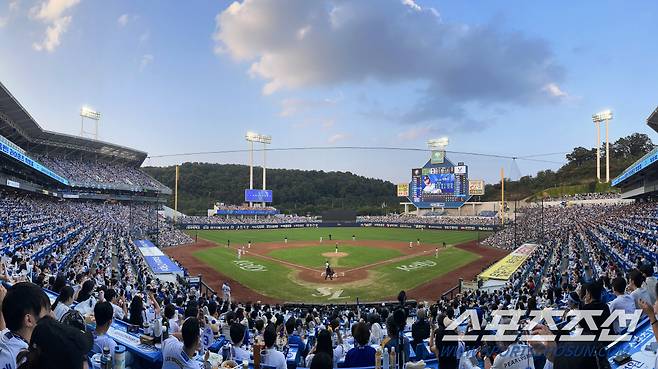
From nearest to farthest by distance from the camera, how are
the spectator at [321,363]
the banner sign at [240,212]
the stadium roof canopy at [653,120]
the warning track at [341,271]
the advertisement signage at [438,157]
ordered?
the spectator at [321,363]
the warning track at [341,271]
the stadium roof canopy at [653,120]
the advertisement signage at [438,157]
the banner sign at [240,212]

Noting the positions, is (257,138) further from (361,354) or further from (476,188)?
(361,354)

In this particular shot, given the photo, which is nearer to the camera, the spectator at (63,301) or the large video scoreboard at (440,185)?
the spectator at (63,301)

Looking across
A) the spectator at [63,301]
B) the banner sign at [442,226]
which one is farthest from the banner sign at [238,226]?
the spectator at [63,301]

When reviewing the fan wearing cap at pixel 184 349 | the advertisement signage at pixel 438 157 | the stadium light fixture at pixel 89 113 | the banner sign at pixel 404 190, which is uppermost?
the stadium light fixture at pixel 89 113

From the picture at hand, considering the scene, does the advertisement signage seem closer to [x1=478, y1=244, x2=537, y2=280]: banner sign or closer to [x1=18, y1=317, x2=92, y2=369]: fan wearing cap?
[x1=478, y1=244, x2=537, y2=280]: banner sign

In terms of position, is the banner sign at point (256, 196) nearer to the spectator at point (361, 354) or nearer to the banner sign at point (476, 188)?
the banner sign at point (476, 188)

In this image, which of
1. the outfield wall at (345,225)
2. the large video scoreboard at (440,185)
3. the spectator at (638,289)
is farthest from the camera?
the large video scoreboard at (440,185)

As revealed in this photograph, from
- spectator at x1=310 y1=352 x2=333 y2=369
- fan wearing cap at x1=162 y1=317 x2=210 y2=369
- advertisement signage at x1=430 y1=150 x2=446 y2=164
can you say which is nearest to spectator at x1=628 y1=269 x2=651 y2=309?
spectator at x1=310 y1=352 x2=333 y2=369

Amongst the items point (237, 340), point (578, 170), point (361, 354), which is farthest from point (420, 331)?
point (578, 170)
